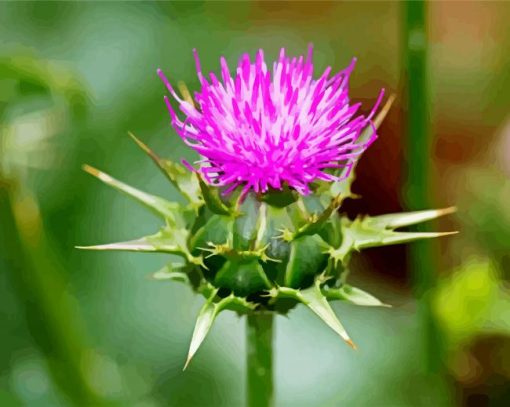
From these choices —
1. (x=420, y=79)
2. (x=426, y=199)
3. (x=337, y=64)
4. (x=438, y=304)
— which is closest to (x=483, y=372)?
(x=438, y=304)

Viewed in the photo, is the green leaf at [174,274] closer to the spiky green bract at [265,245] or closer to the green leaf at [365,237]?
the spiky green bract at [265,245]

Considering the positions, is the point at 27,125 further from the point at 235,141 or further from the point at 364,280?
the point at 364,280

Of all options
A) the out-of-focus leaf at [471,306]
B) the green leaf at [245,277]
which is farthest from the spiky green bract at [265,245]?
the out-of-focus leaf at [471,306]

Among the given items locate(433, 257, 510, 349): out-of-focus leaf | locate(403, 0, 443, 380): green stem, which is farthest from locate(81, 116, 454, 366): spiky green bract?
locate(433, 257, 510, 349): out-of-focus leaf

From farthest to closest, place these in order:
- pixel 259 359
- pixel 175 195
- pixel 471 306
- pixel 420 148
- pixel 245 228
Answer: pixel 175 195
pixel 471 306
pixel 420 148
pixel 259 359
pixel 245 228

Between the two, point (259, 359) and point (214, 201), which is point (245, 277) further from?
point (259, 359)

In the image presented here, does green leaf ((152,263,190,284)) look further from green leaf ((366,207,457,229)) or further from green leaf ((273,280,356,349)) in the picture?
green leaf ((366,207,457,229))

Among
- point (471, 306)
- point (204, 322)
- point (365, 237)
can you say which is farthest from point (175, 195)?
point (204, 322)
